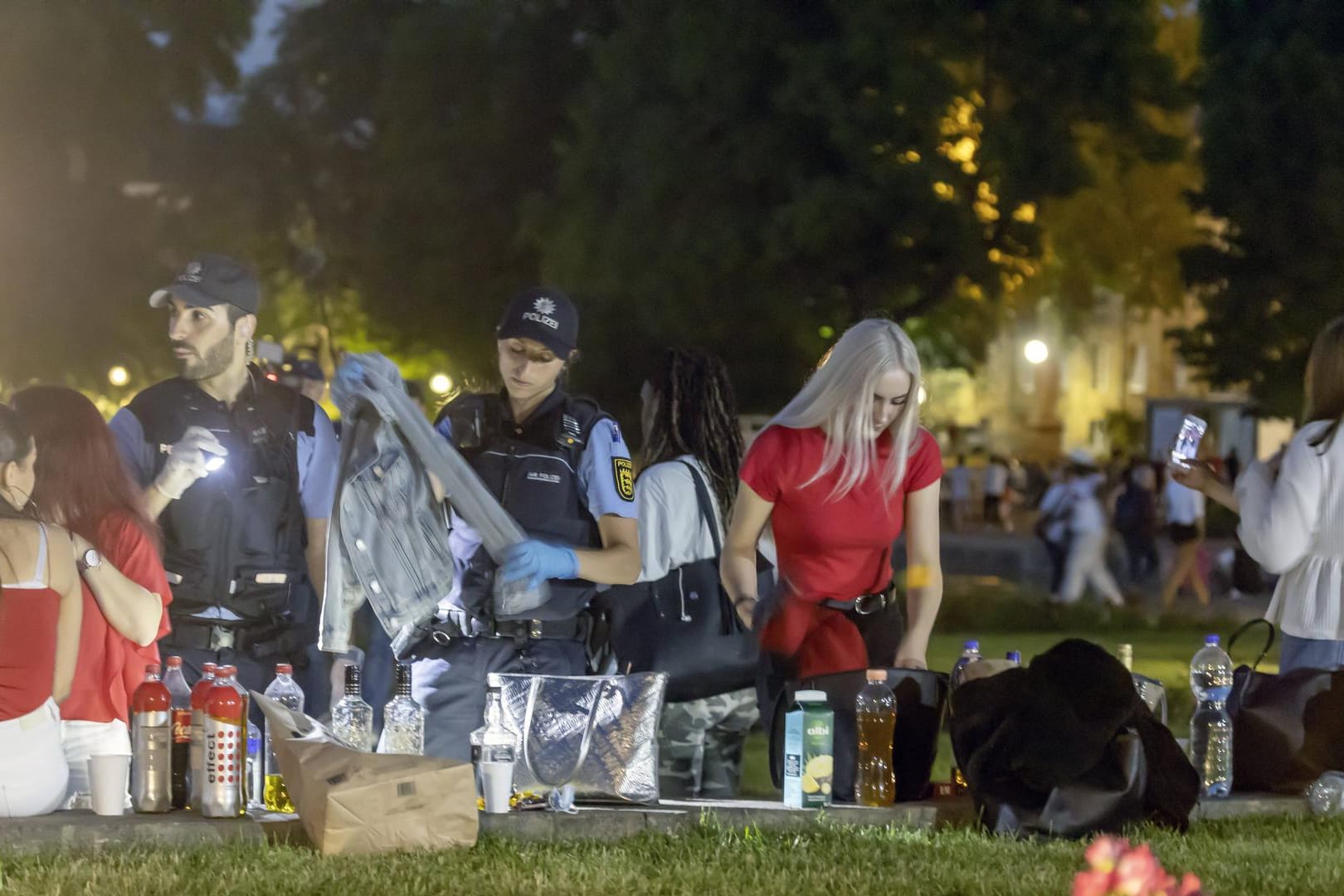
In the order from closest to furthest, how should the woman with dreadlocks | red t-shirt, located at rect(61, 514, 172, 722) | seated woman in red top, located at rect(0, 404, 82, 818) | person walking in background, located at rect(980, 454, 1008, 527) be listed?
seated woman in red top, located at rect(0, 404, 82, 818), red t-shirt, located at rect(61, 514, 172, 722), the woman with dreadlocks, person walking in background, located at rect(980, 454, 1008, 527)

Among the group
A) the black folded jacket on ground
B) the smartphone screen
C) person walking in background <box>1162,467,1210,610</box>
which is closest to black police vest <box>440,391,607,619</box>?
the black folded jacket on ground

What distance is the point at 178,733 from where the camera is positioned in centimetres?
635

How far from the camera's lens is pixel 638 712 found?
6566 mm

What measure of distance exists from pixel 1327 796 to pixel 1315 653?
0.51m

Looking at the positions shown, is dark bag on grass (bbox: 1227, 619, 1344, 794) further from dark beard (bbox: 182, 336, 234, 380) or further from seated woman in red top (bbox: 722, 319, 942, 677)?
dark beard (bbox: 182, 336, 234, 380)

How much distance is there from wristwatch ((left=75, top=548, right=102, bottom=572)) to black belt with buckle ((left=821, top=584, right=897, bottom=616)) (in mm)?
2286

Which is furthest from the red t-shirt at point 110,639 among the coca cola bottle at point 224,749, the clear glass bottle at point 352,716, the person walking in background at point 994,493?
the person walking in background at point 994,493

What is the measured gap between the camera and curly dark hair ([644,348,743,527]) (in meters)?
7.75

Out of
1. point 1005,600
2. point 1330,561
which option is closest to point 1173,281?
point 1005,600

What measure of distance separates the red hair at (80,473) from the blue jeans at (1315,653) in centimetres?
403

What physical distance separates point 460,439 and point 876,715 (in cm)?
159

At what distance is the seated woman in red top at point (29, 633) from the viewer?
6.06 meters

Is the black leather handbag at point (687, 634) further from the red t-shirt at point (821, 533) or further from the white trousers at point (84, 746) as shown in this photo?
the white trousers at point (84, 746)

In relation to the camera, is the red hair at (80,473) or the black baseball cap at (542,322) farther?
the black baseball cap at (542,322)
